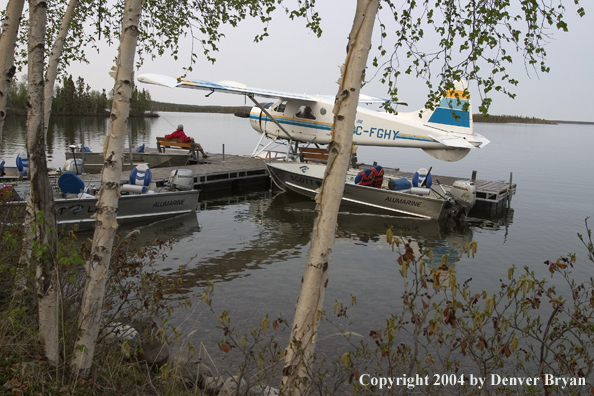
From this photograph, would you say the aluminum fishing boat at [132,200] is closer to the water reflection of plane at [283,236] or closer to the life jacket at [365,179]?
the water reflection of plane at [283,236]

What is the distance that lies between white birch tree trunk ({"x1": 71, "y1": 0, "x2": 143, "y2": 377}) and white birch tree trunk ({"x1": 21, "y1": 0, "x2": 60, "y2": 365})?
20 centimetres

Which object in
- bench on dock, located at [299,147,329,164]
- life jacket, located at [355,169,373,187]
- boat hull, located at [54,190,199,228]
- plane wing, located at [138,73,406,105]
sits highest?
plane wing, located at [138,73,406,105]

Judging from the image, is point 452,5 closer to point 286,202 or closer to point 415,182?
point 415,182

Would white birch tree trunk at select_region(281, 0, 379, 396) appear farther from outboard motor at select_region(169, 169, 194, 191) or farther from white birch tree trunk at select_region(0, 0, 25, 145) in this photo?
outboard motor at select_region(169, 169, 194, 191)

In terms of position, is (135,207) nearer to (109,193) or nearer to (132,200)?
(132,200)

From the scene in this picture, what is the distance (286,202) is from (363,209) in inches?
125

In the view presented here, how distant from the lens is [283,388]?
2.97 m

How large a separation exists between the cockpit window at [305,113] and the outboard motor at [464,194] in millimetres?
6856

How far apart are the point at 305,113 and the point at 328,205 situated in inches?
686

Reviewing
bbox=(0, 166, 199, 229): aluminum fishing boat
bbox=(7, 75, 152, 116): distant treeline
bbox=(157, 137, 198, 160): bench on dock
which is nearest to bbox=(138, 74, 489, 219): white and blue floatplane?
bbox=(157, 137, 198, 160): bench on dock

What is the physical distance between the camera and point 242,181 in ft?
66.4

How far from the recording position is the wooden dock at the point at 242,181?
16812mm

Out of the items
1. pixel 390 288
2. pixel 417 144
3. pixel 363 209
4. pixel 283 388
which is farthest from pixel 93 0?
pixel 417 144

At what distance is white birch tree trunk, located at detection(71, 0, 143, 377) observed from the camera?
9.93ft
